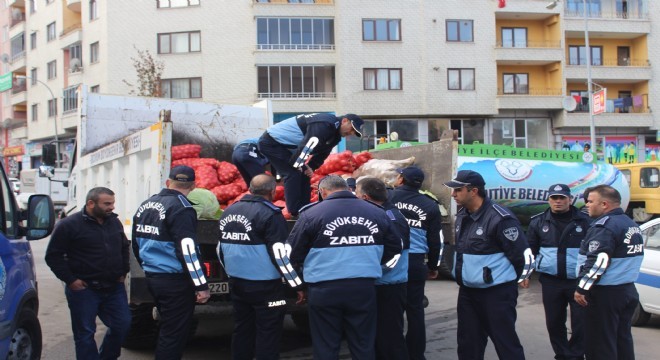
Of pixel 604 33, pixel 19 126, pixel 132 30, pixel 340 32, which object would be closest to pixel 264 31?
pixel 340 32

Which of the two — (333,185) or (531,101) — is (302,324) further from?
(531,101)

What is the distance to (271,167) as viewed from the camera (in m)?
7.19

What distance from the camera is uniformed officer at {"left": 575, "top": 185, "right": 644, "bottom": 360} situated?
5250mm

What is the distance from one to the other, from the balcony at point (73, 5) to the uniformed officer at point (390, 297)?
3870cm

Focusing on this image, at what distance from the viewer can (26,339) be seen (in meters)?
4.65

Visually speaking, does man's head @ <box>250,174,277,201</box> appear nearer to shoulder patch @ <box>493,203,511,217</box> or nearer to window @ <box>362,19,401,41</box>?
shoulder patch @ <box>493,203,511,217</box>

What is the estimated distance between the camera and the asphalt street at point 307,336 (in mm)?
6824

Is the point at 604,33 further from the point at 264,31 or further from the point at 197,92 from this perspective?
the point at 197,92

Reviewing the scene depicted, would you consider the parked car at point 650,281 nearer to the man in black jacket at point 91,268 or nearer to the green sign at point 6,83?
the man in black jacket at point 91,268

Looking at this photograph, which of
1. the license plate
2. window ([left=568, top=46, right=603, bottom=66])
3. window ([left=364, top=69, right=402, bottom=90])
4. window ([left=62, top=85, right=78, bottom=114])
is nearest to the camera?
the license plate

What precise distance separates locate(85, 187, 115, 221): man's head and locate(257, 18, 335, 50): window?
29.1 meters

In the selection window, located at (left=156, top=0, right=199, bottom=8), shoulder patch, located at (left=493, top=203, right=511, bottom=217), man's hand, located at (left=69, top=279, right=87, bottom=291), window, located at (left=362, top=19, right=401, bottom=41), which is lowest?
man's hand, located at (left=69, top=279, right=87, bottom=291)

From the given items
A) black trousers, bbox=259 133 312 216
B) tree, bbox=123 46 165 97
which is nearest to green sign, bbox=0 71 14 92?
tree, bbox=123 46 165 97

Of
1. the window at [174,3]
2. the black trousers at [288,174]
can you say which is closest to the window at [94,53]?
the window at [174,3]
